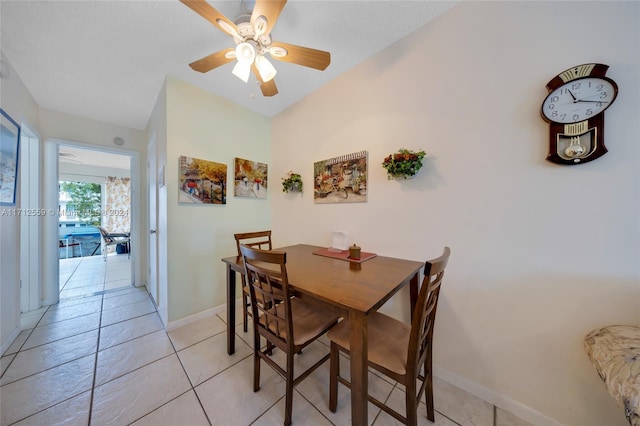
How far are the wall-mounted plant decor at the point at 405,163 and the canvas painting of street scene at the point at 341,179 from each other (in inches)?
13.3

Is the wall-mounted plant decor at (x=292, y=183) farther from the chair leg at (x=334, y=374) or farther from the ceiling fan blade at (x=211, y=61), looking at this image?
the chair leg at (x=334, y=374)

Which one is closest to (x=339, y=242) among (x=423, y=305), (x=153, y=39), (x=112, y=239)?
(x=423, y=305)

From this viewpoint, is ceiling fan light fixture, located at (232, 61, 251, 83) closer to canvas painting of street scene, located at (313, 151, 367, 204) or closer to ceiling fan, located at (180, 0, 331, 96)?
ceiling fan, located at (180, 0, 331, 96)

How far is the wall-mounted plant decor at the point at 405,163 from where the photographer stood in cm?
147

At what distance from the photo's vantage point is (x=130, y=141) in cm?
308

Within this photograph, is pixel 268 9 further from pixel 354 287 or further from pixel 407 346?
pixel 407 346

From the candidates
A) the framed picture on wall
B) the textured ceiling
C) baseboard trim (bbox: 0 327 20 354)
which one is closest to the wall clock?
the textured ceiling

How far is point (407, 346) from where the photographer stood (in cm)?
108

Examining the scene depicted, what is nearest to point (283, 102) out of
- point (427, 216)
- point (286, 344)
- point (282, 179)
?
point (282, 179)

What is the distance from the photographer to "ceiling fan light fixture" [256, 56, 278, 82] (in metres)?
1.36

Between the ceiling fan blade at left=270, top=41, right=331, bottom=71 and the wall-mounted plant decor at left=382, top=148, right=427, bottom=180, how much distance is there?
0.82 metres

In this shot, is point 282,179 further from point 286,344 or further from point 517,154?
point 517,154

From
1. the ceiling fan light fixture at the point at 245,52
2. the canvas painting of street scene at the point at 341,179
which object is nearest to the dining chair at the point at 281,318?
the canvas painting of street scene at the point at 341,179

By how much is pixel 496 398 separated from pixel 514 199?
126cm
